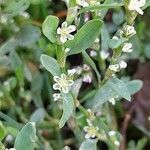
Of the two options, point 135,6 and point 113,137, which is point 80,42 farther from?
point 113,137

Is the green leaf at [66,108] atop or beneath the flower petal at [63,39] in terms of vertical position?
beneath

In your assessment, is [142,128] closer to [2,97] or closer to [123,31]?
[2,97]

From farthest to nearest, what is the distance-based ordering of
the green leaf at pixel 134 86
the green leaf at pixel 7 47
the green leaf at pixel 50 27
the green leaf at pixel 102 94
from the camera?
the green leaf at pixel 7 47 < the green leaf at pixel 134 86 < the green leaf at pixel 102 94 < the green leaf at pixel 50 27

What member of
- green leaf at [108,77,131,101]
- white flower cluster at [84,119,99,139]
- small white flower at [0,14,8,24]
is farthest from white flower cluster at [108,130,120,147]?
small white flower at [0,14,8,24]

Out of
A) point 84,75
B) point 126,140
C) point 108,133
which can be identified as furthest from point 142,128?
Result: point 84,75

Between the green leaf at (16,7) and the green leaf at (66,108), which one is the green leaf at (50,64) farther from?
the green leaf at (16,7)

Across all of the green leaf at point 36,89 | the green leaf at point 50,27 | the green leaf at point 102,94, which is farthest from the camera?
the green leaf at point 36,89

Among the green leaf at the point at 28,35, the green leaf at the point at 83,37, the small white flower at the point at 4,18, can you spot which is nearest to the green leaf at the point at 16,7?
the small white flower at the point at 4,18
